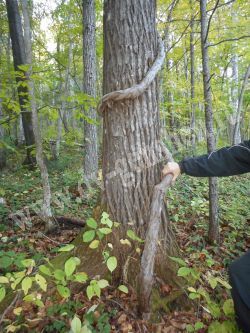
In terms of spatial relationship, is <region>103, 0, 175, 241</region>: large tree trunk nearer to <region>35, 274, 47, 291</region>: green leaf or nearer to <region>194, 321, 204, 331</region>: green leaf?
<region>194, 321, 204, 331</region>: green leaf

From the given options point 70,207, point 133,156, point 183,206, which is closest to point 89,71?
point 70,207

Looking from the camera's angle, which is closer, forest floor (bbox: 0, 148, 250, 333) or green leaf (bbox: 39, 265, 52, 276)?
green leaf (bbox: 39, 265, 52, 276)

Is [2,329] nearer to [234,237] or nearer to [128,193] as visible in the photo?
[128,193]

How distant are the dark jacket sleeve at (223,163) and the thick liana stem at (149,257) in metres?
0.36

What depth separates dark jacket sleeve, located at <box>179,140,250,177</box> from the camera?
2203 mm

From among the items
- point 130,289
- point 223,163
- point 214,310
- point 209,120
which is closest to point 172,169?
point 223,163

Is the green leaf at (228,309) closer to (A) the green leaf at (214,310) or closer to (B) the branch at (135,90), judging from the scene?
(A) the green leaf at (214,310)

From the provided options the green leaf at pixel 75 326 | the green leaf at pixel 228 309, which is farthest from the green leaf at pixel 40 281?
the green leaf at pixel 228 309

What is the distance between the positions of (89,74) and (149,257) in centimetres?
545

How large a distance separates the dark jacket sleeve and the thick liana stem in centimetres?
36

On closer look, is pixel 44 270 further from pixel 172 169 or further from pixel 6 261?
pixel 172 169

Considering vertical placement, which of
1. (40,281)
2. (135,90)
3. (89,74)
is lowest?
(40,281)

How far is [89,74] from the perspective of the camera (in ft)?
21.1

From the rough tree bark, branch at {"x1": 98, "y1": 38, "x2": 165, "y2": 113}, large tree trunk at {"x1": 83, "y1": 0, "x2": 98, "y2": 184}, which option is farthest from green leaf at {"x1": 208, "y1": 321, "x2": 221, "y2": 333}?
large tree trunk at {"x1": 83, "y1": 0, "x2": 98, "y2": 184}
